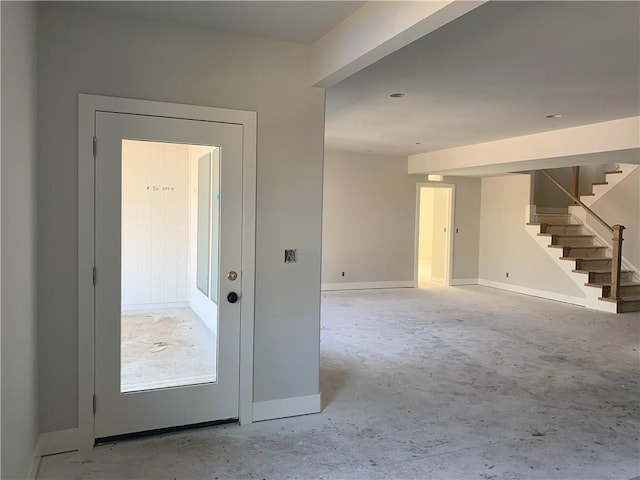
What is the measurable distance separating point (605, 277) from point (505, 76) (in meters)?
5.45

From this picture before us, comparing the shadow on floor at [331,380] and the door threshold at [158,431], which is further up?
the door threshold at [158,431]

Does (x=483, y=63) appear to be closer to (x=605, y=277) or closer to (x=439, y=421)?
(x=439, y=421)

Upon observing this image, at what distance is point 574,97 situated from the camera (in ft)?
14.5

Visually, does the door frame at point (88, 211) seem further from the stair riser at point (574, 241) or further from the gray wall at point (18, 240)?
the stair riser at point (574, 241)

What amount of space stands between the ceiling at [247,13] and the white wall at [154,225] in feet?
2.44

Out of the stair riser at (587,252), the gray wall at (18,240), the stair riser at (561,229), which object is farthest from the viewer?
the stair riser at (561,229)

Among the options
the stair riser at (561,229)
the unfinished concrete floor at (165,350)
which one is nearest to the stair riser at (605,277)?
the stair riser at (561,229)

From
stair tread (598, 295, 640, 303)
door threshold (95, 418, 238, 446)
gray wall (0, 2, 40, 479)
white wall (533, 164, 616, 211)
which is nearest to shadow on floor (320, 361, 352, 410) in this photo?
door threshold (95, 418, 238, 446)

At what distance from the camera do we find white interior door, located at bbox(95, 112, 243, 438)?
2.79 m

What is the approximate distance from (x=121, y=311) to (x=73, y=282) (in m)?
0.32

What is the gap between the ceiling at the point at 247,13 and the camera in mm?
2547

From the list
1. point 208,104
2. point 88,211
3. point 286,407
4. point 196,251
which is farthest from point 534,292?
point 88,211

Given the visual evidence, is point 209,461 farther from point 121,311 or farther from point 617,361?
point 617,361

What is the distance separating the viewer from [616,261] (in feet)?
23.7
